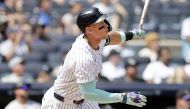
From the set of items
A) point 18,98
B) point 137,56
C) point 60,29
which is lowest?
point 18,98

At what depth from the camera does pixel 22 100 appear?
8.16 meters

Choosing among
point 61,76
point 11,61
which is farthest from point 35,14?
point 61,76

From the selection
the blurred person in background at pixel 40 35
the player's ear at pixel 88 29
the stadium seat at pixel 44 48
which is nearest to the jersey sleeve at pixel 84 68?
the player's ear at pixel 88 29

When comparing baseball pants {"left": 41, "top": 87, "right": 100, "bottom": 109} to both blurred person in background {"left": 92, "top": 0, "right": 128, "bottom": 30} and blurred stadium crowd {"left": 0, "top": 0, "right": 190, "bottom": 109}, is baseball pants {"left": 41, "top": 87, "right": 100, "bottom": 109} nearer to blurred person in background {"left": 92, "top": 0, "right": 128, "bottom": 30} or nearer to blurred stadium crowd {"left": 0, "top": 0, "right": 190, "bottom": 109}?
blurred stadium crowd {"left": 0, "top": 0, "right": 190, "bottom": 109}

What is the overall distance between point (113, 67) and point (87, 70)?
4.72m

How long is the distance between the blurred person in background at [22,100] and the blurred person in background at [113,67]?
1.56 metres

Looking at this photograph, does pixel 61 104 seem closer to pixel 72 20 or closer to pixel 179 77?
pixel 179 77

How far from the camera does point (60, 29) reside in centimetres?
1251

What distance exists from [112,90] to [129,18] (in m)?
4.16

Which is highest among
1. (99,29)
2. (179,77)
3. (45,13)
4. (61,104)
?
(45,13)

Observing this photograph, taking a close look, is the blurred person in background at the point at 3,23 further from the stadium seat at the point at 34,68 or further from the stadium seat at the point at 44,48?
the stadium seat at the point at 34,68

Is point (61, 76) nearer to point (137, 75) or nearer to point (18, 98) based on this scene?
point (18, 98)

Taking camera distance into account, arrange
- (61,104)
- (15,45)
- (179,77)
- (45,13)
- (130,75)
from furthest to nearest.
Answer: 1. (45,13)
2. (15,45)
3. (179,77)
4. (130,75)
5. (61,104)

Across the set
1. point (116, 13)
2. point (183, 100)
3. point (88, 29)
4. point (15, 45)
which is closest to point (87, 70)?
point (88, 29)
